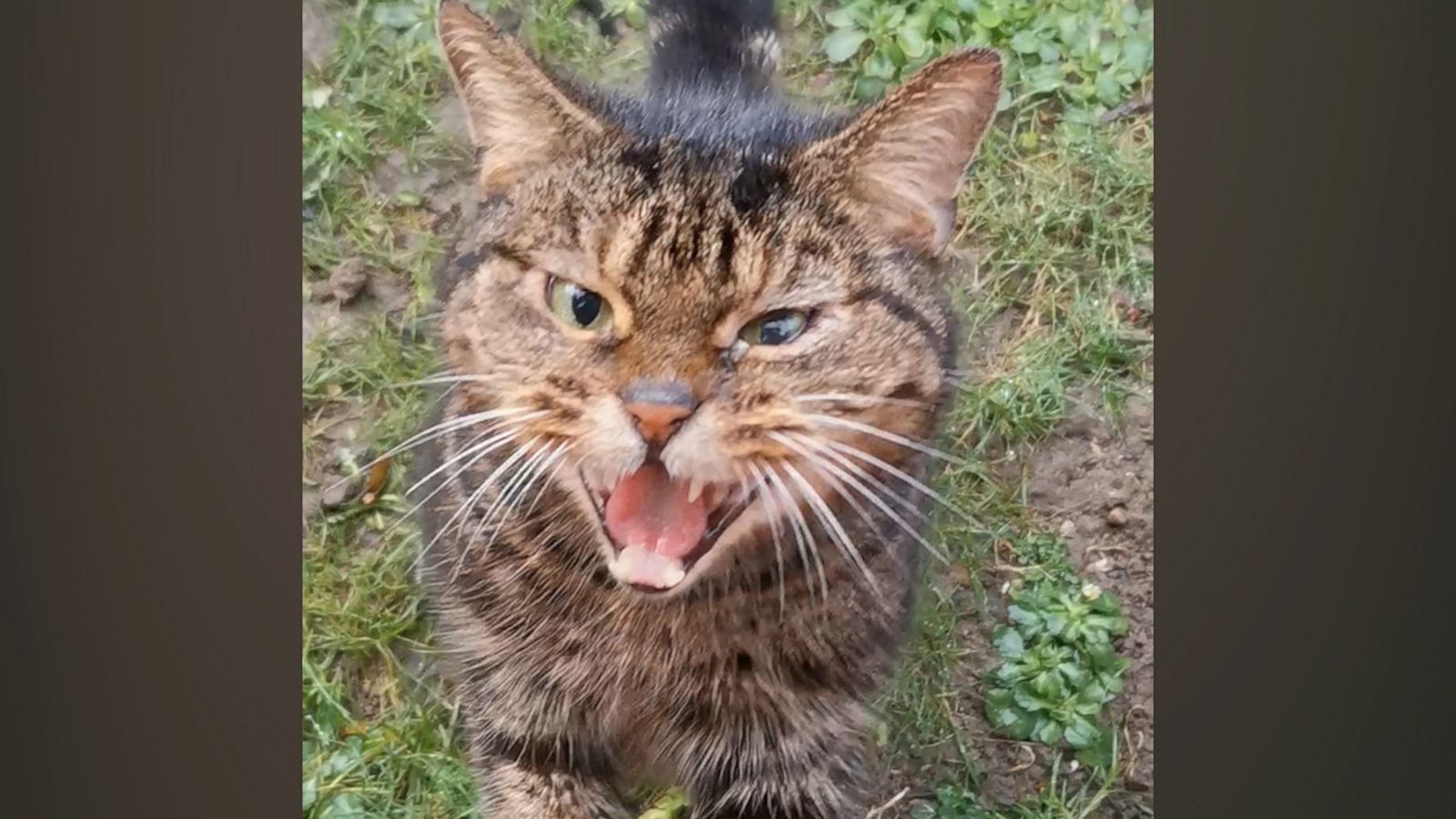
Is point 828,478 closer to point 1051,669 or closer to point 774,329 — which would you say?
point 774,329

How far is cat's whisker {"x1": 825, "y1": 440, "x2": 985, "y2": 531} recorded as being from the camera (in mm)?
1546

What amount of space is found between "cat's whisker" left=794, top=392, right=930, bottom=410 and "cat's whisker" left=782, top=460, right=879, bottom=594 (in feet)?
0.25

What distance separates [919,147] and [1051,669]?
0.65 m

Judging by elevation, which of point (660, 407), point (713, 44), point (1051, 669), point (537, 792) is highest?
point (713, 44)

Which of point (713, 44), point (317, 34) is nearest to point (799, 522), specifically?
point (713, 44)

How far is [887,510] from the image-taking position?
1.58m

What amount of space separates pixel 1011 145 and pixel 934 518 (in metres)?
0.46

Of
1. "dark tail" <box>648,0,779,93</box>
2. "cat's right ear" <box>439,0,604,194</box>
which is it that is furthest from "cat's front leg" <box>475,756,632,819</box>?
"dark tail" <box>648,0,779,93</box>

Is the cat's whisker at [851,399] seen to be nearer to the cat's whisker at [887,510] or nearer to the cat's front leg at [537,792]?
the cat's whisker at [887,510]

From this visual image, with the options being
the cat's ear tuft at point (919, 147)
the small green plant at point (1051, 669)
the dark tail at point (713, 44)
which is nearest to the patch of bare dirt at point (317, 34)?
the dark tail at point (713, 44)

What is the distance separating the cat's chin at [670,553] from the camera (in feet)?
5.00
